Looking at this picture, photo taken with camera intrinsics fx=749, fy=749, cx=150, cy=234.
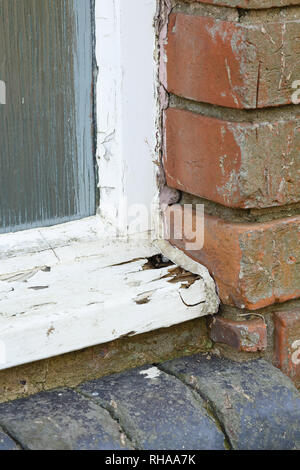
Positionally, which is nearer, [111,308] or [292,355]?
[111,308]

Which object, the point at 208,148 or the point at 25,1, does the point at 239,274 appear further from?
the point at 25,1

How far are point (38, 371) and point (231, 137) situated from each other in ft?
1.80

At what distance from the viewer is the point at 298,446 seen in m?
1.37

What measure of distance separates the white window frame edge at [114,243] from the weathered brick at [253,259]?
0.04 m

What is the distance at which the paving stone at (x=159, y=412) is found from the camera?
127 cm

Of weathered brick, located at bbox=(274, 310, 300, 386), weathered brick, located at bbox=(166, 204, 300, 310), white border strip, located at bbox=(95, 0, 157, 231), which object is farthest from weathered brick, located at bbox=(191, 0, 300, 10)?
weathered brick, located at bbox=(274, 310, 300, 386)

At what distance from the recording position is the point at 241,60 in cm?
129

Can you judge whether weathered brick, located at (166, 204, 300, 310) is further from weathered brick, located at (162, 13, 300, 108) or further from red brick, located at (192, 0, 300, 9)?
red brick, located at (192, 0, 300, 9)

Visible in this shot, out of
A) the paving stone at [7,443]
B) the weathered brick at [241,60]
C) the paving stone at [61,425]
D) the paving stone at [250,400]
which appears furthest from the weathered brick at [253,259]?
the paving stone at [7,443]

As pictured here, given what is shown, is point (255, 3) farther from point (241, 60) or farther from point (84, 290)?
point (84, 290)

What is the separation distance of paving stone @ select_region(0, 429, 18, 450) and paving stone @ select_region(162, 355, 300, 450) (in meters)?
0.36

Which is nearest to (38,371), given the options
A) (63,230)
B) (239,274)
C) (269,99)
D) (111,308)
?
(111,308)

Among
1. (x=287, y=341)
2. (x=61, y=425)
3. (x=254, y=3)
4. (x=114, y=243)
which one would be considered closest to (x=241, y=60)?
(x=254, y=3)
